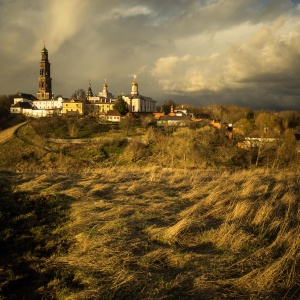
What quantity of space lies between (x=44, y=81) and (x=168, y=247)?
9799 cm

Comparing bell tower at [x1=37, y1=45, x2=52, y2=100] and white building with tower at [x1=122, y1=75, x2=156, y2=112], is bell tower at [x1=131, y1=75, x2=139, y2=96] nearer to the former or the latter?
white building with tower at [x1=122, y1=75, x2=156, y2=112]

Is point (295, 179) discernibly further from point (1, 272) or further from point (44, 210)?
point (1, 272)

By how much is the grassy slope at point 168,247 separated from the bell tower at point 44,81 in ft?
304

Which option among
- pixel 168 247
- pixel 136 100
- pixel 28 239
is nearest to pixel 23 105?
pixel 136 100

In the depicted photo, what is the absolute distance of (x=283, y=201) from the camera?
7.15 m

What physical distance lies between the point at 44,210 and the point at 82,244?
6.75 feet

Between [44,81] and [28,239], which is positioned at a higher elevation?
[44,81]

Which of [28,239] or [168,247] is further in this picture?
[28,239]

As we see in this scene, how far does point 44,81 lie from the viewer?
9344 centimetres

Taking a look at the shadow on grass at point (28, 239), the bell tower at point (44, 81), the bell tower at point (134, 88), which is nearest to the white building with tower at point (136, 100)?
the bell tower at point (134, 88)

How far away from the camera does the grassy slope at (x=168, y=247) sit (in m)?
3.89

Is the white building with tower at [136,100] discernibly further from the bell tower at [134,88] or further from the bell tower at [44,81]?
the bell tower at [44,81]

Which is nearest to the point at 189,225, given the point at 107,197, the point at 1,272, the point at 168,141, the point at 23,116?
the point at 107,197

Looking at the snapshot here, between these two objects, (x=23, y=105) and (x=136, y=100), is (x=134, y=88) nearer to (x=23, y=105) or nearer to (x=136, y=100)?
(x=136, y=100)
